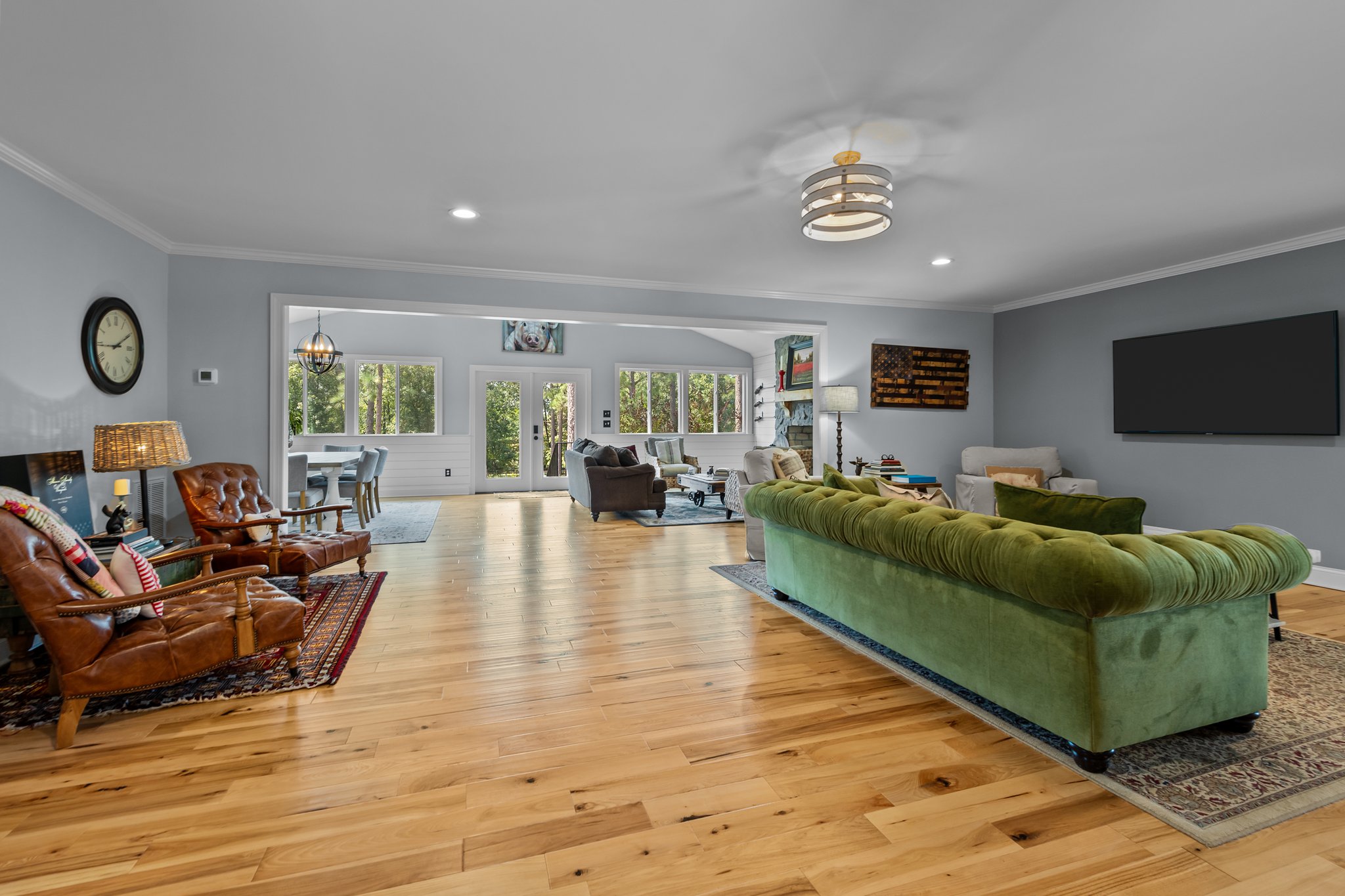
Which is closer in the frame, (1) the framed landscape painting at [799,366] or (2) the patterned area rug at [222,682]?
(2) the patterned area rug at [222,682]

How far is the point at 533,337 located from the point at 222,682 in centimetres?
787

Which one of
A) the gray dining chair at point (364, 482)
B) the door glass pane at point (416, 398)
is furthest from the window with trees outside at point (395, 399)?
the gray dining chair at point (364, 482)

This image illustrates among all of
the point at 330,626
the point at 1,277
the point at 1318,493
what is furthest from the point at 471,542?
the point at 1318,493

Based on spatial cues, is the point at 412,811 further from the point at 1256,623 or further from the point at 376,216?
the point at 376,216

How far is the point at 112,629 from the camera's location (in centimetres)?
229

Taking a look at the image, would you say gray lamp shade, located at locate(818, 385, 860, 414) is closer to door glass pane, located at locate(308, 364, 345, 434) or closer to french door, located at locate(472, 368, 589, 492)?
french door, located at locate(472, 368, 589, 492)

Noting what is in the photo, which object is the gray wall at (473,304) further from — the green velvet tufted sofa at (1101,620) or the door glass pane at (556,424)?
the door glass pane at (556,424)

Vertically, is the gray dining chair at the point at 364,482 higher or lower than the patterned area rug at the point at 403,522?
higher

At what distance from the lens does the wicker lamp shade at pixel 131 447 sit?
3359mm

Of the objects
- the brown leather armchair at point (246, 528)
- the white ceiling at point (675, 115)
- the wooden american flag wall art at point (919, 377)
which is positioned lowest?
the brown leather armchair at point (246, 528)

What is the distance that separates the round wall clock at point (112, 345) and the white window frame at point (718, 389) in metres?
7.75

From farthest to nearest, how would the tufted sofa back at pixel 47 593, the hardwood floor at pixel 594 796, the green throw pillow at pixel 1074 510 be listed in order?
the green throw pillow at pixel 1074 510 → the tufted sofa back at pixel 47 593 → the hardwood floor at pixel 594 796

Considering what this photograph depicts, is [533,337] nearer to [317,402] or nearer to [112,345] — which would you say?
[317,402]

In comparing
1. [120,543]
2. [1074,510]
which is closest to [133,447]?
[120,543]
